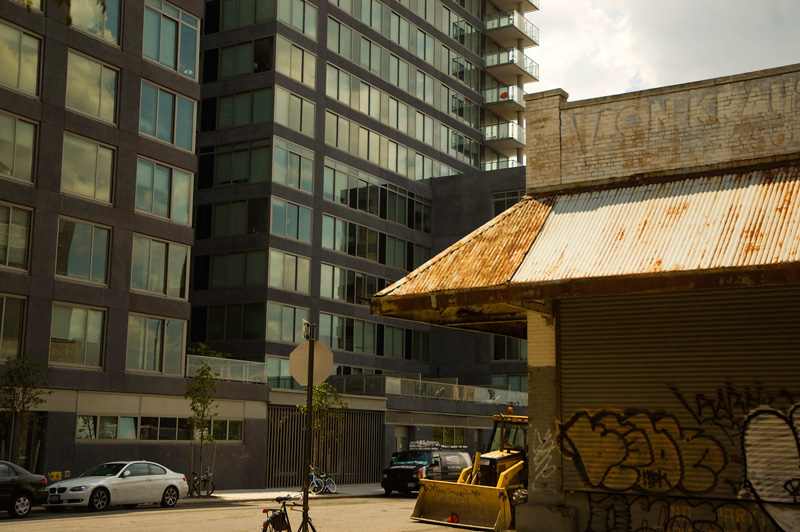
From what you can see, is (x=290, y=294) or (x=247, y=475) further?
(x=290, y=294)

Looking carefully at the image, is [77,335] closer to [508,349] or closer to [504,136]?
[508,349]

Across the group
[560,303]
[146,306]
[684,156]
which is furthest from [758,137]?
[146,306]

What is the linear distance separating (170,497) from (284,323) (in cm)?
2149

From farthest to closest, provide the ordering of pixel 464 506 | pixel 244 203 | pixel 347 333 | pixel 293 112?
pixel 347 333, pixel 293 112, pixel 244 203, pixel 464 506

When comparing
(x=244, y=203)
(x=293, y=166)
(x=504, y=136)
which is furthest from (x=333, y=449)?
(x=504, y=136)

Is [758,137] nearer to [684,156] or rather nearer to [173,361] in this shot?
[684,156]

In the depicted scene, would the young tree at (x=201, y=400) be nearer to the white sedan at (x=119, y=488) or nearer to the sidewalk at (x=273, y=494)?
the sidewalk at (x=273, y=494)

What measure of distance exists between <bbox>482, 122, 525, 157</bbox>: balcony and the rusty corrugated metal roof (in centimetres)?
5112

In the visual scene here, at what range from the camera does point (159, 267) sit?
116 feet

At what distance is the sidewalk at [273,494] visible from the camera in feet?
101

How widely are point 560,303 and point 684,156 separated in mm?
3523

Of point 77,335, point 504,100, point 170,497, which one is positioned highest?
point 504,100

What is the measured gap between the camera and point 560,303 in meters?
17.0

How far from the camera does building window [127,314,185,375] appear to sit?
33969mm
